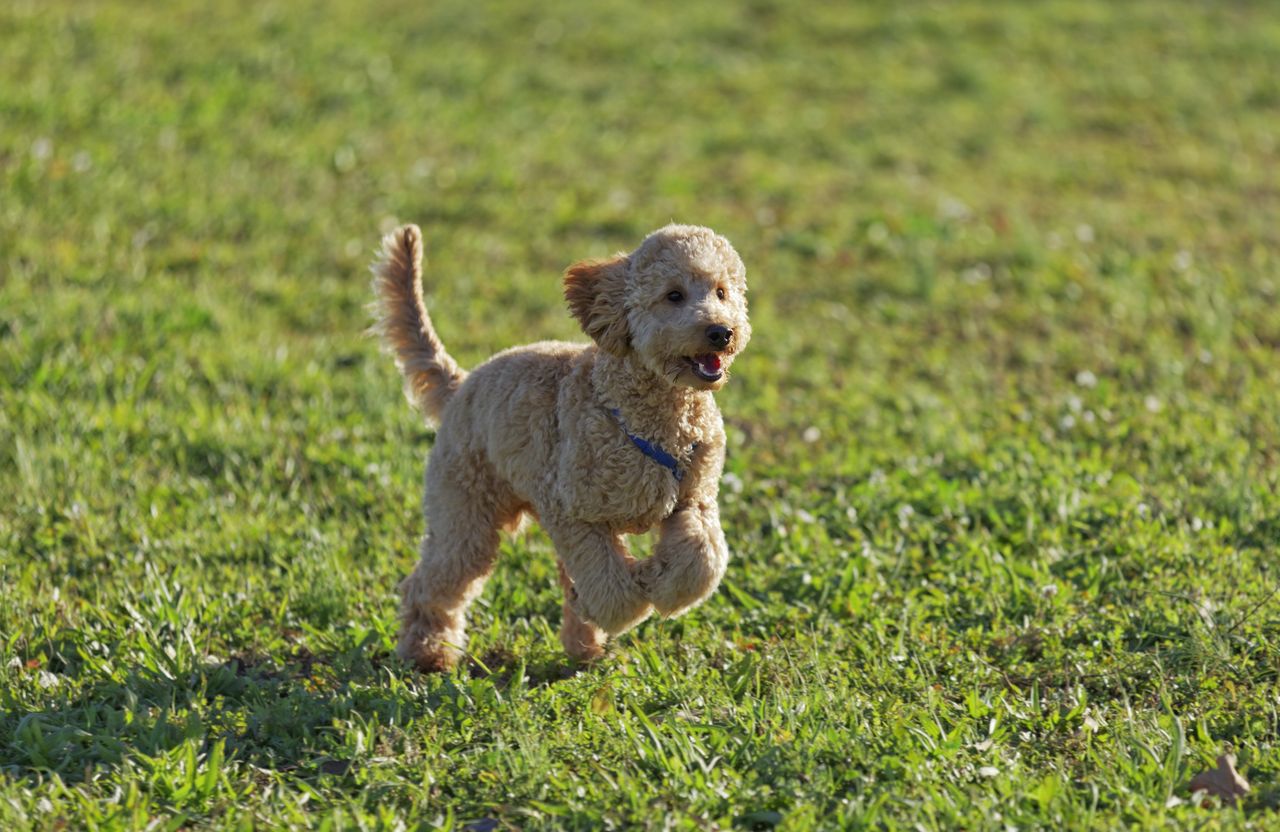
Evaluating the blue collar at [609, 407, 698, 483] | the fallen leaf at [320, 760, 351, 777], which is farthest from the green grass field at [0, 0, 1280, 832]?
the blue collar at [609, 407, 698, 483]

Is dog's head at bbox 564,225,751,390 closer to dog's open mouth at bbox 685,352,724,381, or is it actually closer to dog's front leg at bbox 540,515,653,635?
dog's open mouth at bbox 685,352,724,381

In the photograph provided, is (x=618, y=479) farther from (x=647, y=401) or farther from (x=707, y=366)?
(x=707, y=366)

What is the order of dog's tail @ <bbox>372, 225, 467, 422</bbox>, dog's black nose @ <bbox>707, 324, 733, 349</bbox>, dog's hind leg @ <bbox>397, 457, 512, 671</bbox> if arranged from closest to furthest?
dog's black nose @ <bbox>707, 324, 733, 349</bbox>
dog's hind leg @ <bbox>397, 457, 512, 671</bbox>
dog's tail @ <bbox>372, 225, 467, 422</bbox>

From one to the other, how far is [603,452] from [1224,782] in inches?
81.6

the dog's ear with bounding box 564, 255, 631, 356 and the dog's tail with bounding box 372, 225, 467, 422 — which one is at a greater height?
the dog's ear with bounding box 564, 255, 631, 356

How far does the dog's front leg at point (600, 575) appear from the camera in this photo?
14.9ft

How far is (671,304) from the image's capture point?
14.4ft

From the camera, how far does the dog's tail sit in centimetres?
540

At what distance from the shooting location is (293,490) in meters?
6.41

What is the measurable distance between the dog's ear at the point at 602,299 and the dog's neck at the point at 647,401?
8 cm

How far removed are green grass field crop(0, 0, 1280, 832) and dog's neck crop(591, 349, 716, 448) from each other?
33.5 inches

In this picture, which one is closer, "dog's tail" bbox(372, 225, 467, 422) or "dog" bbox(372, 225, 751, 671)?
"dog" bbox(372, 225, 751, 671)

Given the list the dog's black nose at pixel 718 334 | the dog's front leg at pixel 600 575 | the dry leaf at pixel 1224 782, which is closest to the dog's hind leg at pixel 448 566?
the dog's front leg at pixel 600 575

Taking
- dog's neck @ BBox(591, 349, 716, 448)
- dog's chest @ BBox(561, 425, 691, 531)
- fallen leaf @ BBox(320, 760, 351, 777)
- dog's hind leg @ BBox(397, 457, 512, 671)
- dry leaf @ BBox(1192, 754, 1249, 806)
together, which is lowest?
fallen leaf @ BBox(320, 760, 351, 777)
